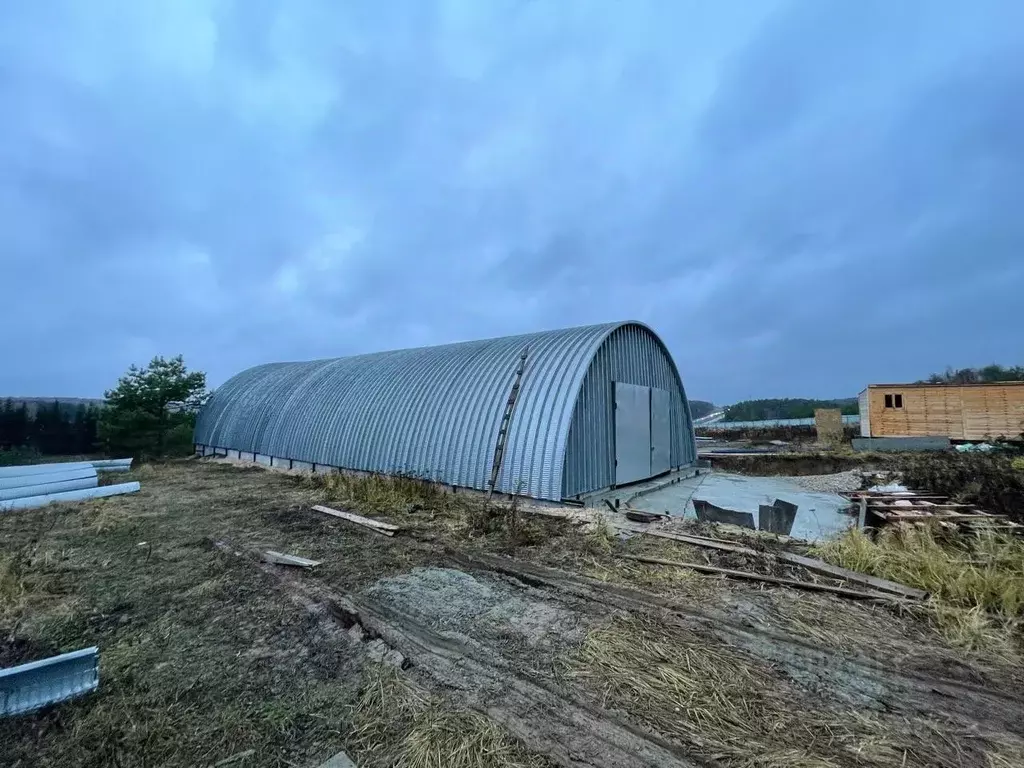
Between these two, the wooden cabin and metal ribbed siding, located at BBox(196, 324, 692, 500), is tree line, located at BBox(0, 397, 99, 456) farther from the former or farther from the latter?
the wooden cabin

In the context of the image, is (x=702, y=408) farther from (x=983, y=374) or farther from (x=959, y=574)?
(x=959, y=574)

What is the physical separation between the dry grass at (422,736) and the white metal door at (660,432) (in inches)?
468

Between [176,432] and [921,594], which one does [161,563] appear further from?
[176,432]

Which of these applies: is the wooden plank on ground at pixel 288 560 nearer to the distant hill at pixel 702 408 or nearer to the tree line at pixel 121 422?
the tree line at pixel 121 422

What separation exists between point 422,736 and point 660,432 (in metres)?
13.4

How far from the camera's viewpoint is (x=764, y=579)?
5945 millimetres

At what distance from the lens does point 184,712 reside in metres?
3.49

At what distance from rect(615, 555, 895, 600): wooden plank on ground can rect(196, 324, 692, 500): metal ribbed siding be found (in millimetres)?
3723

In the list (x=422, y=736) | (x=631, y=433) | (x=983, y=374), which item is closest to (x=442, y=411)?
(x=631, y=433)

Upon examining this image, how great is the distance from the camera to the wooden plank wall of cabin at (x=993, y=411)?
2483 cm

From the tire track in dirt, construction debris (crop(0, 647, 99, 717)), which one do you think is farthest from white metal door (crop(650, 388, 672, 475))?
construction debris (crop(0, 647, 99, 717))

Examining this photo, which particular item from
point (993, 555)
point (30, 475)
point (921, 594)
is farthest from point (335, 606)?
point (30, 475)

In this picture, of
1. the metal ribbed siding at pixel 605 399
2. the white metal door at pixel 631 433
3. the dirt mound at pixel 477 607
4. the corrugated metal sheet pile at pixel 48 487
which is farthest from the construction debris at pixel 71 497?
the white metal door at pixel 631 433

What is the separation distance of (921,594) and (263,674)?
6941mm
